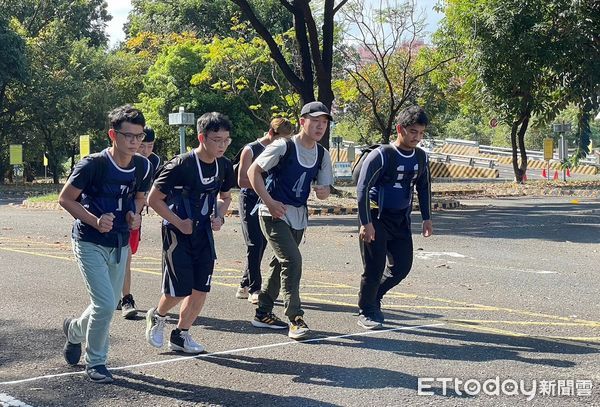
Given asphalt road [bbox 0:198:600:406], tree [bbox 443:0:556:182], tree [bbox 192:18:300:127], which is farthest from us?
tree [bbox 192:18:300:127]

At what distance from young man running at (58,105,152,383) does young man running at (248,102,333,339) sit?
1366 mm

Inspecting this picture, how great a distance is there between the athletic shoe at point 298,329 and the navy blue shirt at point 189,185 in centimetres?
123

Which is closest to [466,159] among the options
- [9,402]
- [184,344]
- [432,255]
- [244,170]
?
[432,255]

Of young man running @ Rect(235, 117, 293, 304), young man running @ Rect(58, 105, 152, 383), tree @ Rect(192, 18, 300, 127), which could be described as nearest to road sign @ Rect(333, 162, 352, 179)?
tree @ Rect(192, 18, 300, 127)

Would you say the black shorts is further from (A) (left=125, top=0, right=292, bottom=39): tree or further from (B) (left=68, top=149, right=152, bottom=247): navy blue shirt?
(A) (left=125, top=0, right=292, bottom=39): tree

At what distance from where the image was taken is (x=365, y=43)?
34.5 m

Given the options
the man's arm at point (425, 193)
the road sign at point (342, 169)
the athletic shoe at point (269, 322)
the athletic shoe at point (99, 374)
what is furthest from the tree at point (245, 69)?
the athletic shoe at point (99, 374)

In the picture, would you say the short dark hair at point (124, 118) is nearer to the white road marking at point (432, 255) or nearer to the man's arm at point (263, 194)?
the man's arm at point (263, 194)

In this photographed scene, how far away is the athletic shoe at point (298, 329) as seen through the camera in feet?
23.9


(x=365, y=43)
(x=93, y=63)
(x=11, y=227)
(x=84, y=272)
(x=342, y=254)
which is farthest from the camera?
(x=93, y=63)

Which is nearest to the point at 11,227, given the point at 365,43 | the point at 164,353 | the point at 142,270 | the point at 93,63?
the point at 142,270

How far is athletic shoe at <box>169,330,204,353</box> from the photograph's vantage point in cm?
682

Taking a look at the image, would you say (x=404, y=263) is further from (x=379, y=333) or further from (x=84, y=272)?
(x=84, y=272)

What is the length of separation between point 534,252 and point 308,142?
25.9ft
